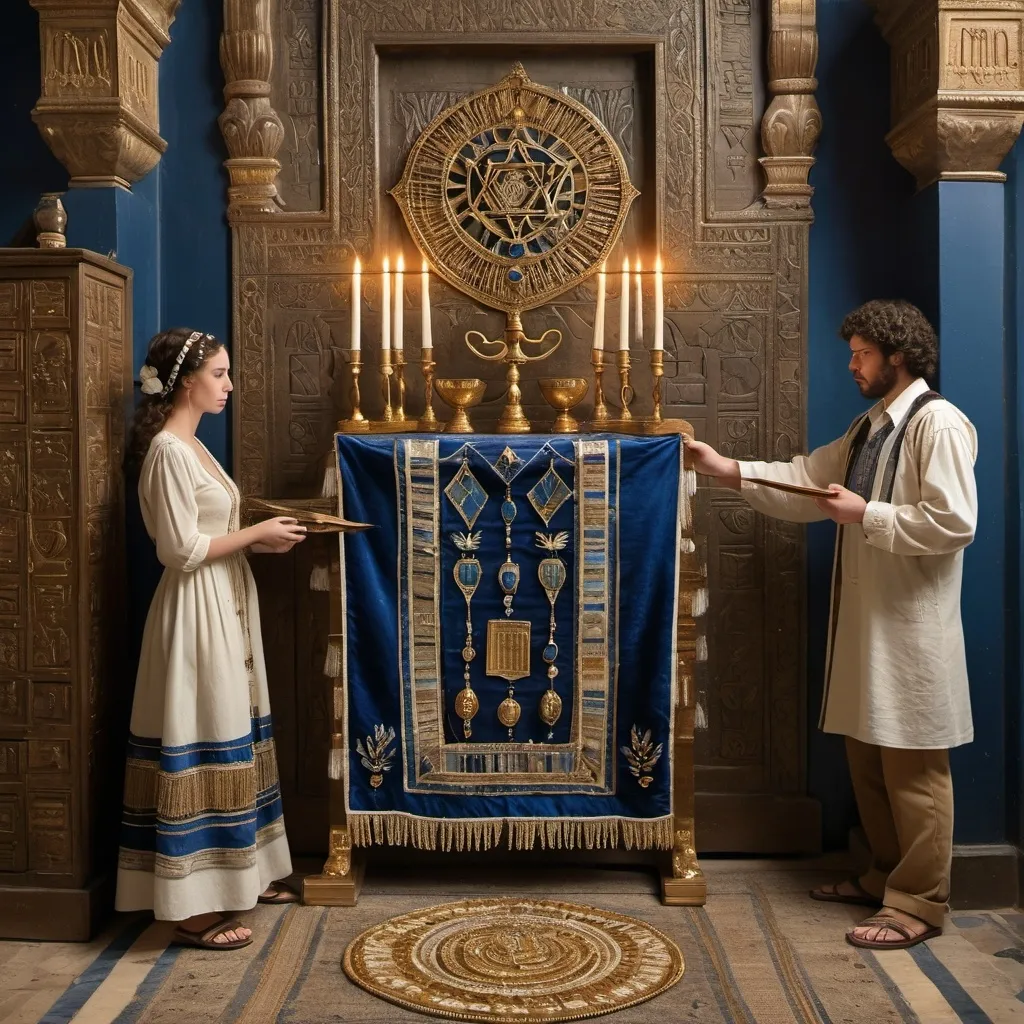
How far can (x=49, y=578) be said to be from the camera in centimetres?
376

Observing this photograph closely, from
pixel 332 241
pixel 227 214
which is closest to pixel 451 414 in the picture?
pixel 332 241

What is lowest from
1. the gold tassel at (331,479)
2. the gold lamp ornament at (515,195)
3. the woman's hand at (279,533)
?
the woman's hand at (279,533)

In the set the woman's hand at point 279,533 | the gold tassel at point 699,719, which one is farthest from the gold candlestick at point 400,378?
the gold tassel at point 699,719

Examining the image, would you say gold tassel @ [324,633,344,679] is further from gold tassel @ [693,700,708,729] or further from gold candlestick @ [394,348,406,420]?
gold tassel @ [693,700,708,729]

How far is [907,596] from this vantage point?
3.69 meters

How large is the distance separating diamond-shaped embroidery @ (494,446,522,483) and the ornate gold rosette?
2.52 feet

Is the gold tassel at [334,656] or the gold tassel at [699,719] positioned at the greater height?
the gold tassel at [334,656]

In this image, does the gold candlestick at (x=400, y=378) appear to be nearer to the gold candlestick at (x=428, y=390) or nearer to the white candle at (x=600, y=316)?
the gold candlestick at (x=428, y=390)

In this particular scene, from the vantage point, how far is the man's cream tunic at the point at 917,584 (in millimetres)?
3584

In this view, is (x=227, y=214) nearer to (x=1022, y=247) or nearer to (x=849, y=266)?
(x=849, y=266)

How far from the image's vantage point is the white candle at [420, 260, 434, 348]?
4.12 metres

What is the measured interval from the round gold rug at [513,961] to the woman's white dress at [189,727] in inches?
19.5

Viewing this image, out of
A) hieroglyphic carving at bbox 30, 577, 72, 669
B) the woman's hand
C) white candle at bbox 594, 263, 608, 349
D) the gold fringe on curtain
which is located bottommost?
the gold fringe on curtain

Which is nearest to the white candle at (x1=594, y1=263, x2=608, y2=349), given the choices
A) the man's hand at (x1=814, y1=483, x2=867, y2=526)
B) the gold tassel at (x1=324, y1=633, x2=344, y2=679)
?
the man's hand at (x1=814, y1=483, x2=867, y2=526)
